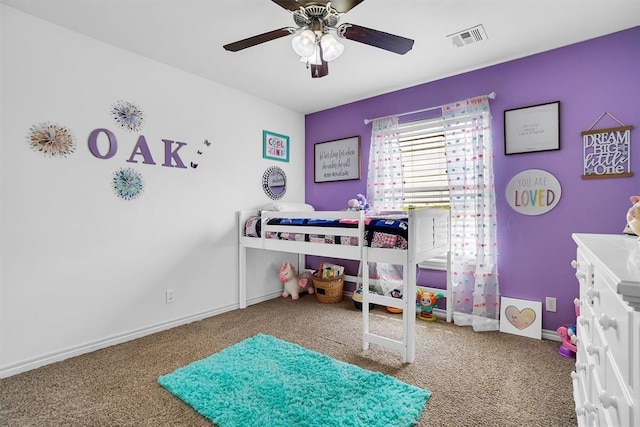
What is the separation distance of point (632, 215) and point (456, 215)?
1548mm

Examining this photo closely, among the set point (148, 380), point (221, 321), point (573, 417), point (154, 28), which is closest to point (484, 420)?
point (573, 417)

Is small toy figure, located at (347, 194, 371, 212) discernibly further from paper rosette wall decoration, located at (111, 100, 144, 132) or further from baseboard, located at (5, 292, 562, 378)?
paper rosette wall decoration, located at (111, 100, 144, 132)

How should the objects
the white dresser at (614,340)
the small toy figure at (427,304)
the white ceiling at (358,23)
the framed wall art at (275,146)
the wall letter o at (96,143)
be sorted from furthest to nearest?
the framed wall art at (275,146) < the small toy figure at (427,304) < the wall letter o at (96,143) < the white ceiling at (358,23) < the white dresser at (614,340)

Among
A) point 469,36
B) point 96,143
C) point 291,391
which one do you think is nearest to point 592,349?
point 291,391

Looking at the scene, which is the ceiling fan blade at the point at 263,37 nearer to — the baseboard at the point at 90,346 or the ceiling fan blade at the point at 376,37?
the ceiling fan blade at the point at 376,37

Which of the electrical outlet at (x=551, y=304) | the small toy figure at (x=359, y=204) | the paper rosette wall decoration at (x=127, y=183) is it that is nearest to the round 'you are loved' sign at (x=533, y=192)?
the electrical outlet at (x=551, y=304)

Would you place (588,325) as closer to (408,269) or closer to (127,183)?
(408,269)

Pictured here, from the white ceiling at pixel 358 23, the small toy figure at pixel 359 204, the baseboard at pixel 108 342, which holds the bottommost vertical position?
the baseboard at pixel 108 342

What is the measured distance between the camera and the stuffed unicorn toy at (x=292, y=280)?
3.51m

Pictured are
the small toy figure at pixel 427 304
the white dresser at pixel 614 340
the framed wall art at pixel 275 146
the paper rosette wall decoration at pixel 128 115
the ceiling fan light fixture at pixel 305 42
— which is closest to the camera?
the white dresser at pixel 614 340

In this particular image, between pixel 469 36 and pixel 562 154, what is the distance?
3.75ft

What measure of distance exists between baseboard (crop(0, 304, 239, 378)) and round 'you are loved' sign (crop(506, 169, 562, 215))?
2.90m

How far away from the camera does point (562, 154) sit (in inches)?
92.4

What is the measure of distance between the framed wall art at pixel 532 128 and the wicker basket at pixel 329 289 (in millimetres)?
2040
